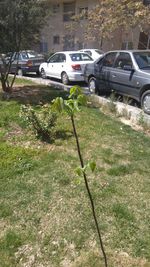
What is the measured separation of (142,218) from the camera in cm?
327

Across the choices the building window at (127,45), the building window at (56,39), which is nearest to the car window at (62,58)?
the building window at (127,45)

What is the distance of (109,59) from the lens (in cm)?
912

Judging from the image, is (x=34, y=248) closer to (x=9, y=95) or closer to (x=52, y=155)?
(x=52, y=155)

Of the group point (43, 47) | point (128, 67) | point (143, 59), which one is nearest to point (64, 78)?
point (128, 67)

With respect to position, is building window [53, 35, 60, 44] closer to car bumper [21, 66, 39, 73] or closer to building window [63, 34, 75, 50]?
building window [63, 34, 75, 50]

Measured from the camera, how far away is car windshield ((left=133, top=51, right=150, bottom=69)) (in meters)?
7.76

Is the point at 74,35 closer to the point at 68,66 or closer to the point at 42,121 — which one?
the point at 68,66

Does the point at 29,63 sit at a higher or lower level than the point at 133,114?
higher

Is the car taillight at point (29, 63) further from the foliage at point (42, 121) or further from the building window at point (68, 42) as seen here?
the building window at point (68, 42)

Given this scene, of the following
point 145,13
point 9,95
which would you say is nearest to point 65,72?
point 9,95

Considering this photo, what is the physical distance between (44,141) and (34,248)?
262cm

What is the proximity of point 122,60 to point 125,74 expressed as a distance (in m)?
0.59

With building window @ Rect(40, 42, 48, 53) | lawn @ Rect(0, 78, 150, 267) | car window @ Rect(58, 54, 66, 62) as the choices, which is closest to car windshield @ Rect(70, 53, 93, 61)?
car window @ Rect(58, 54, 66, 62)

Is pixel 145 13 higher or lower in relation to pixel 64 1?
lower
